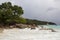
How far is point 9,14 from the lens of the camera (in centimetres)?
6675

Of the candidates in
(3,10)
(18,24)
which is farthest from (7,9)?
(18,24)

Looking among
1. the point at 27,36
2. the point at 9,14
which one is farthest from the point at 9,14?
the point at 27,36

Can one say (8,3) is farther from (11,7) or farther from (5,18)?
(5,18)

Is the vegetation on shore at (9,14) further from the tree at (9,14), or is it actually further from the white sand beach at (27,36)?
the white sand beach at (27,36)

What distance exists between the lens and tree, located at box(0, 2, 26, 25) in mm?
66625

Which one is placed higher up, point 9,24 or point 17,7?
point 17,7

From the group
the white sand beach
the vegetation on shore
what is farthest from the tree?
the white sand beach

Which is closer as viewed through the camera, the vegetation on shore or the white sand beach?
the white sand beach

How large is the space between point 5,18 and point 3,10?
8.75 feet

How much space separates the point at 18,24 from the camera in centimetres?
6912

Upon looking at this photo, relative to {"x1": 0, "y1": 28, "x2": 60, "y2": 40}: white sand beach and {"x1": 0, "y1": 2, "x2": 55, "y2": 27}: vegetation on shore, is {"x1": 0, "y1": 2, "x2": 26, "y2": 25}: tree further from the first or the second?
{"x1": 0, "y1": 28, "x2": 60, "y2": 40}: white sand beach

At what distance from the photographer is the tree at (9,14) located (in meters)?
66.6

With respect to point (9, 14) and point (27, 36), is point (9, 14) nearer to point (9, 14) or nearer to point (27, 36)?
point (9, 14)

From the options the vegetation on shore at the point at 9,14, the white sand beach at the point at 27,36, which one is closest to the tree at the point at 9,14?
the vegetation on shore at the point at 9,14
